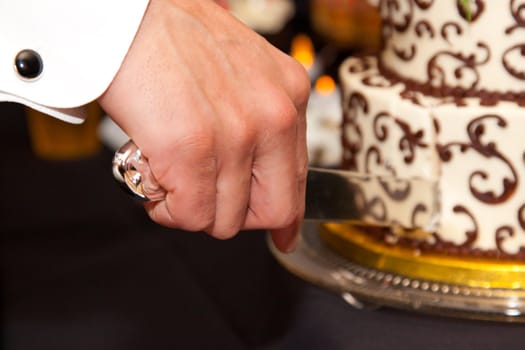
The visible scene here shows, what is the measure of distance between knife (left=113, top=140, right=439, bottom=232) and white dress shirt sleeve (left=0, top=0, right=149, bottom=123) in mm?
439

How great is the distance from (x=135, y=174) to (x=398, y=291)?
52cm

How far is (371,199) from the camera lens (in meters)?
1.49

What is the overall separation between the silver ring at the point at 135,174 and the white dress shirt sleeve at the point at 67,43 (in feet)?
0.24

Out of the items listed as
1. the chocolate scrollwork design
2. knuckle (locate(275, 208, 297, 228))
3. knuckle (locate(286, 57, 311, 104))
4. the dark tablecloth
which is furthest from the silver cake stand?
knuckle (locate(286, 57, 311, 104))

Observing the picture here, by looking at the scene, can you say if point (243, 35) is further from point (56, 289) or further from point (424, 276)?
point (56, 289)

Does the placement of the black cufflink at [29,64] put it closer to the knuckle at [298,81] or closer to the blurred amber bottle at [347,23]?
the knuckle at [298,81]

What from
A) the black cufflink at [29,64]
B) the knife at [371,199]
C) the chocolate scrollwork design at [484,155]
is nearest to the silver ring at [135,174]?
the black cufflink at [29,64]

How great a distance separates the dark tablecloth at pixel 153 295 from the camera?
4.50 feet

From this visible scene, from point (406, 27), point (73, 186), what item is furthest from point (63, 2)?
point (73, 186)

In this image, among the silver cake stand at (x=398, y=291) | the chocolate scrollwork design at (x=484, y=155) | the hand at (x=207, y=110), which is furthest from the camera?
the chocolate scrollwork design at (x=484, y=155)

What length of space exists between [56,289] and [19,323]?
14 cm

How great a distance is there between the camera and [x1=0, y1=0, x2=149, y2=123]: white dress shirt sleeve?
1.00 meters

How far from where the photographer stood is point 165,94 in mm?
963

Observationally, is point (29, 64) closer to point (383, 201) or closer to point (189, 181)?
point (189, 181)
